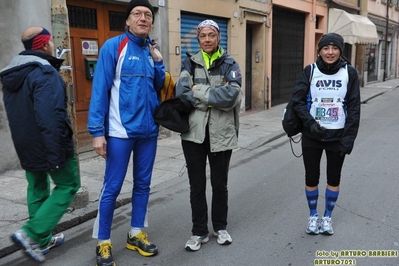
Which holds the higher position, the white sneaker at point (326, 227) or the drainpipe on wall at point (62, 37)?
the drainpipe on wall at point (62, 37)

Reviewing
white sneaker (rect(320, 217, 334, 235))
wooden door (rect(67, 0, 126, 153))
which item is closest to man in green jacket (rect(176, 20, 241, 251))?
white sneaker (rect(320, 217, 334, 235))

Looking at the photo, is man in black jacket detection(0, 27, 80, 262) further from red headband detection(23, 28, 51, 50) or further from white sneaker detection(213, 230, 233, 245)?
white sneaker detection(213, 230, 233, 245)

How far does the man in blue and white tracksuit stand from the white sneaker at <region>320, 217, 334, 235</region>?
1.86 metres

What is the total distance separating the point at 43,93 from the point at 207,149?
4.65 ft

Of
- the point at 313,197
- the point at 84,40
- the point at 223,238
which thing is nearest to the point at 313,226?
the point at 313,197

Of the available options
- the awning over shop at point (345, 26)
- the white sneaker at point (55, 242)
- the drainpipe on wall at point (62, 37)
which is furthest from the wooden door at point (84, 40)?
the awning over shop at point (345, 26)

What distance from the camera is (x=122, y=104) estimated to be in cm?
319

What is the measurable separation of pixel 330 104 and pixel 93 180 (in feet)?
11.5

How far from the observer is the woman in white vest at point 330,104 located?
3.56 m

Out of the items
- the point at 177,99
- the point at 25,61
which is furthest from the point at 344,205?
the point at 25,61

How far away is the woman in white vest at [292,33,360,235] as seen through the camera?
3.56 meters

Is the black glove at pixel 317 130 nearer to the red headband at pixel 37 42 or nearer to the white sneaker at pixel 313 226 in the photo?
the white sneaker at pixel 313 226

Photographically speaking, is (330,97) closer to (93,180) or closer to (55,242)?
(55,242)

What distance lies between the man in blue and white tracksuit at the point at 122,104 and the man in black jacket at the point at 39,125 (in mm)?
267
